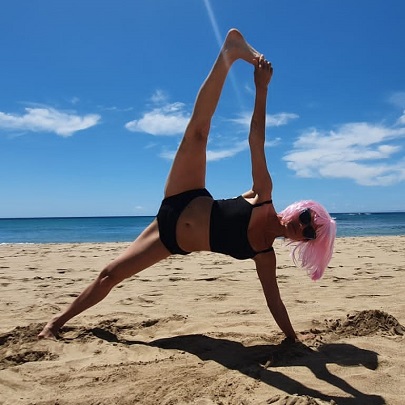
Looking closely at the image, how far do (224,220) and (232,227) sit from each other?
0.27ft

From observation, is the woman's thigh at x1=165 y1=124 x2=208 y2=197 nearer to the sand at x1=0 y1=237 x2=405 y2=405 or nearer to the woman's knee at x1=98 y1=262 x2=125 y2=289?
the woman's knee at x1=98 y1=262 x2=125 y2=289

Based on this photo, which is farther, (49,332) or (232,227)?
(49,332)

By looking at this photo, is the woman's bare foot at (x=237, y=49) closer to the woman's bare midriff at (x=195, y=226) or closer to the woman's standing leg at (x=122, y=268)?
the woman's bare midriff at (x=195, y=226)

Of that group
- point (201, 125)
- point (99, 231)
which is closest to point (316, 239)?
point (201, 125)

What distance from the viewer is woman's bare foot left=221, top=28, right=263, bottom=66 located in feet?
11.3

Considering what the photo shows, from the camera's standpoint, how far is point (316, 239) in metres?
3.26

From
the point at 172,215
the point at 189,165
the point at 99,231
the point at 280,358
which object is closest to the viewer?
the point at 280,358

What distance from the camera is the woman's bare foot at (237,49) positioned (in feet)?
11.3

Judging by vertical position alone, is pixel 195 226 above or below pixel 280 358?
above

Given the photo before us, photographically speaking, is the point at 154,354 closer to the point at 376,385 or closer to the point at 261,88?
the point at 376,385

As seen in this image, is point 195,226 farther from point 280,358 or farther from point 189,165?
point 280,358

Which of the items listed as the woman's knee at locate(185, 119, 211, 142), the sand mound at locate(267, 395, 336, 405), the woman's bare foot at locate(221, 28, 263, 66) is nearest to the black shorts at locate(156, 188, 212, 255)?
the woman's knee at locate(185, 119, 211, 142)

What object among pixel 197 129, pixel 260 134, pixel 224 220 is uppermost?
pixel 197 129

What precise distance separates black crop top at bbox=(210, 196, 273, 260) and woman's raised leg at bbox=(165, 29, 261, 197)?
0.42 meters
